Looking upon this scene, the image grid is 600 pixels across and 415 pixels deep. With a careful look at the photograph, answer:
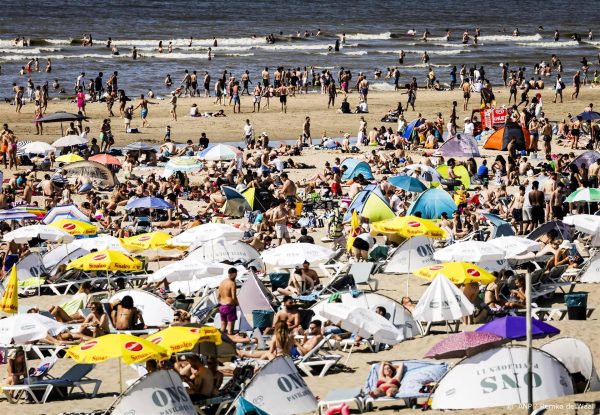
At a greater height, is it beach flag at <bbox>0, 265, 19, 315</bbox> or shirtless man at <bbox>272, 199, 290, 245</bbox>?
beach flag at <bbox>0, 265, 19, 315</bbox>

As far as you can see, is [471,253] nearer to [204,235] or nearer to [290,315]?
[290,315]

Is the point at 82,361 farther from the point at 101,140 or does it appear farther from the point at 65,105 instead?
the point at 65,105

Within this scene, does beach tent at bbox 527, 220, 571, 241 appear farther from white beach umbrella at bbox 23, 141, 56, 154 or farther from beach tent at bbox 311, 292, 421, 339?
white beach umbrella at bbox 23, 141, 56, 154

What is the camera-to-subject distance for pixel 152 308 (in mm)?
15562

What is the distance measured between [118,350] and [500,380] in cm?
375

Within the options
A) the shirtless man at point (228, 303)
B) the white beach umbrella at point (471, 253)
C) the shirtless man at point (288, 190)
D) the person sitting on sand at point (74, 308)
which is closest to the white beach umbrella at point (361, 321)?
the shirtless man at point (228, 303)

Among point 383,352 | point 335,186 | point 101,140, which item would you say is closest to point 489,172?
point 335,186

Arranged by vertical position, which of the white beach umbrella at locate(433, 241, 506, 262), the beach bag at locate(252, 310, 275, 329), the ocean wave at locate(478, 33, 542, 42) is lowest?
the ocean wave at locate(478, 33, 542, 42)

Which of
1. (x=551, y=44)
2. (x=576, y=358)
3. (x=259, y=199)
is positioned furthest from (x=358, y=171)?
(x=551, y=44)

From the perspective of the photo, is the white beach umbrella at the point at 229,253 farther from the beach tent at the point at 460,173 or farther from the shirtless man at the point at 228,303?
the beach tent at the point at 460,173

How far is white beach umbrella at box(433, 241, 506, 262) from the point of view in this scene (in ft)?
56.1

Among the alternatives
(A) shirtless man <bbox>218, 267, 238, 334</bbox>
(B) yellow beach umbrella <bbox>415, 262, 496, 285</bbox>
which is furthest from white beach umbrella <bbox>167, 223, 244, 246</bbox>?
(B) yellow beach umbrella <bbox>415, 262, 496, 285</bbox>

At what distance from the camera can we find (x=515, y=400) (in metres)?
11.0

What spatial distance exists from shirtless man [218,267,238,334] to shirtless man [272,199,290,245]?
581cm
